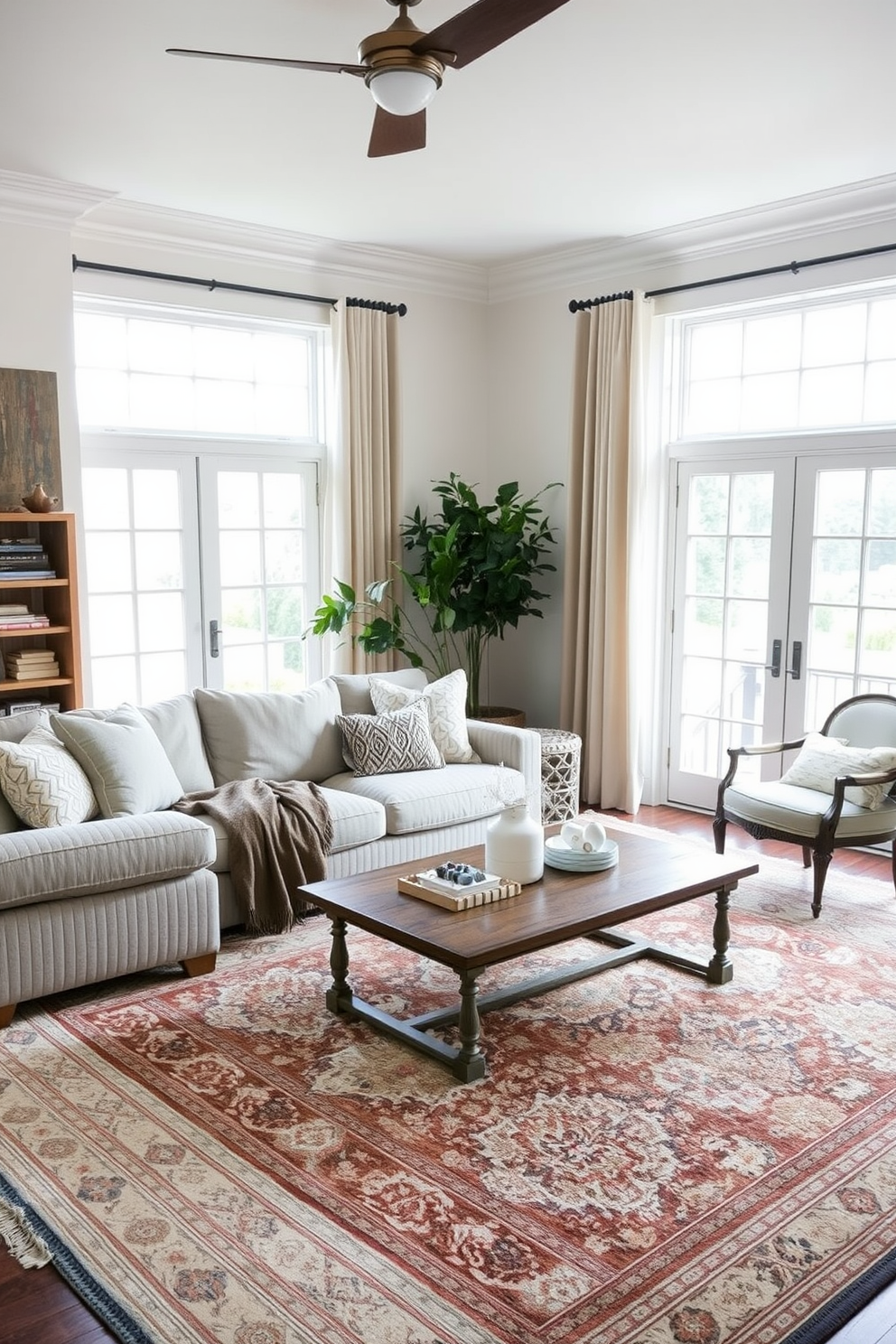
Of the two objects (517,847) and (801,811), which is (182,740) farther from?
(801,811)

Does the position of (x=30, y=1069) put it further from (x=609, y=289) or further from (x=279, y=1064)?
(x=609, y=289)

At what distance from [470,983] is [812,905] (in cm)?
197

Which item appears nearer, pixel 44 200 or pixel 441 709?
pixel 44 200

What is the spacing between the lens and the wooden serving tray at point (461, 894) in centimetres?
335

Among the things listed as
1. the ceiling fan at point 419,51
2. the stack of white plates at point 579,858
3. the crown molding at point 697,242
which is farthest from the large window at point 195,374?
the stack of white plates at point 579,858

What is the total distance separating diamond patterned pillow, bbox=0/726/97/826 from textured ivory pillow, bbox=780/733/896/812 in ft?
9.87

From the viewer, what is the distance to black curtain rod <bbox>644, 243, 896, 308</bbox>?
5118mm

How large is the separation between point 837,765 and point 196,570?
3341 millimetres

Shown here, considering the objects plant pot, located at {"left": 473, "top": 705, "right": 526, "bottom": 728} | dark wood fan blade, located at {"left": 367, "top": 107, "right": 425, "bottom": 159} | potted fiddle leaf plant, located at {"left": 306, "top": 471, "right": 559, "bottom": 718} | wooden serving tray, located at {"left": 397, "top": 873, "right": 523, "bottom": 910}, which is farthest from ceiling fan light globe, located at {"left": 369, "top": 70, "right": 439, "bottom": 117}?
plant pot, located at {"left": 473, "top": 705, "right": 526, "bottom": 728}

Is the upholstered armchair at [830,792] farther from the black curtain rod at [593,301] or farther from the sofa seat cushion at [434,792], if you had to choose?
the black curtain rod at [593,301]

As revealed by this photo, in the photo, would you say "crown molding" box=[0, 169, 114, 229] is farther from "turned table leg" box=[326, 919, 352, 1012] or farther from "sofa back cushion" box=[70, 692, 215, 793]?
"turned table leg" box=[326, 919, 352, 1012]

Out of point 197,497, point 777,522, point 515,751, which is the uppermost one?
point 197,497

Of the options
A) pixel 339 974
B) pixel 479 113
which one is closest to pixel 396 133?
pixel 479 113

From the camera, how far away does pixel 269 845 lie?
4191 mm
